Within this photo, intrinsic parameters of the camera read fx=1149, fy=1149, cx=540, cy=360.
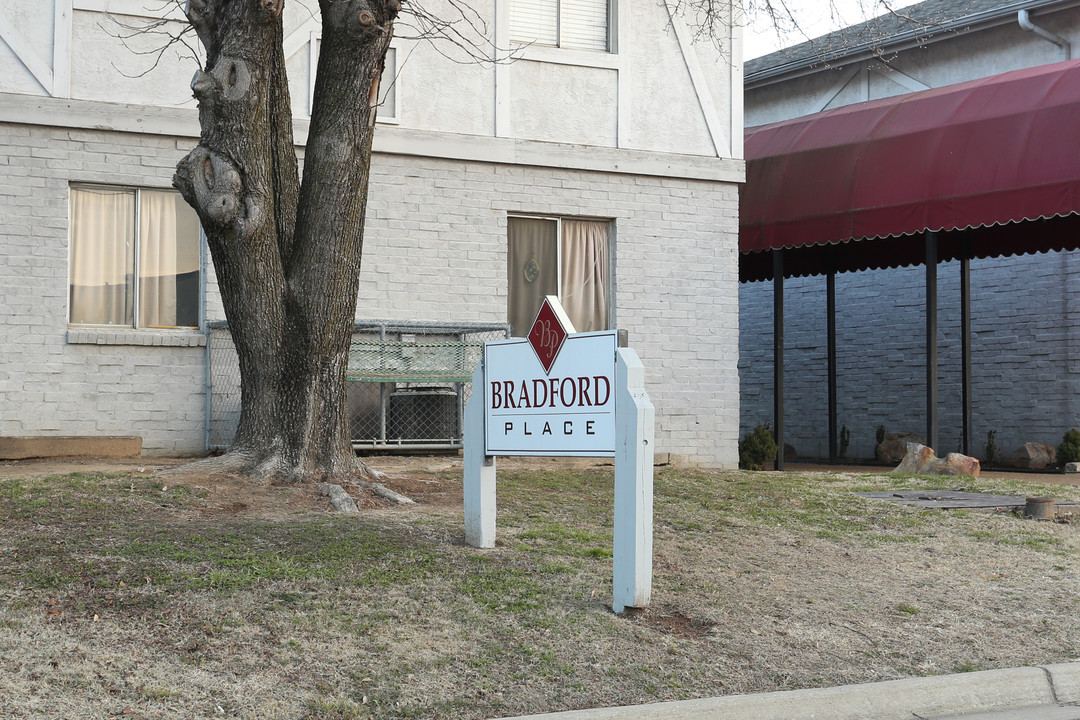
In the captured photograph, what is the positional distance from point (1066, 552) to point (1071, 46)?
12.9m

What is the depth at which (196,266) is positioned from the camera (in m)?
12.6

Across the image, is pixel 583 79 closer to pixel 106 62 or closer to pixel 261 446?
pixel 106 62

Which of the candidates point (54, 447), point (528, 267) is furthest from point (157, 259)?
point (528, 267)

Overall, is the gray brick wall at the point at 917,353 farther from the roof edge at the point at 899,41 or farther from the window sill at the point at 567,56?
the window sill at the point at 567,56

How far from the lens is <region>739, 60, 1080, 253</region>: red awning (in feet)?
44.4

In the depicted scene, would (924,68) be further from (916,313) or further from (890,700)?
(890,700)

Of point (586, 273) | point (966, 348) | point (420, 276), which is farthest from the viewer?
point (966, 348)

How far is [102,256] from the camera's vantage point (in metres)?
12.2

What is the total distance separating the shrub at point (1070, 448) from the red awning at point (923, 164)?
408 cm

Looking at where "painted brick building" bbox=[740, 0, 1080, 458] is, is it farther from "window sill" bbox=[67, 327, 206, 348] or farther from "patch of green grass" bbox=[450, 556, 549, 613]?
"patch of green grass" bbox=[450, 556, 549, 613]

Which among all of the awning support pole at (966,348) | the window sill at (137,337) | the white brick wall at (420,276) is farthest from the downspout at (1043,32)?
the window sill at (137,337)

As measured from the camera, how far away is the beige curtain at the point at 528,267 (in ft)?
45.0

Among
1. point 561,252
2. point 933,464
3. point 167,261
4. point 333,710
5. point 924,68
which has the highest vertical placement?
point 924,68

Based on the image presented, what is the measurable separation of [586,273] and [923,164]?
180 inches
